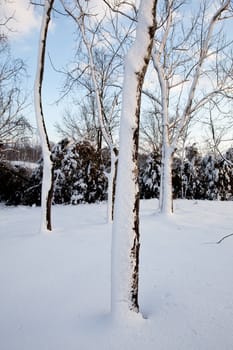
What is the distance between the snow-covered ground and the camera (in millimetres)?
1610

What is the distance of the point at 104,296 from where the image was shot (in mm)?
2189

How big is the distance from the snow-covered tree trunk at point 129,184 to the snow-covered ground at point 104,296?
276mm

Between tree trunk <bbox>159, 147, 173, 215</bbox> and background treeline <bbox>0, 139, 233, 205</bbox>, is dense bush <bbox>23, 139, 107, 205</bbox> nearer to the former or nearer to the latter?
background treeline <bbox>0, 139, 233, 205</bbox>

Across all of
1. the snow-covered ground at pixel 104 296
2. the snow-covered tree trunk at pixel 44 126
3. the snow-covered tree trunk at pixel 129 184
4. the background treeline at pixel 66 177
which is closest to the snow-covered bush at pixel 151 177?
the background treeline at pixel 66 177

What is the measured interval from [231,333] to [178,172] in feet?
44.7

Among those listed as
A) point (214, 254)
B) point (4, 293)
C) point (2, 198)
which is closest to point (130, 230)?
point (4, 293)

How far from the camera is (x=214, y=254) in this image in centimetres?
325

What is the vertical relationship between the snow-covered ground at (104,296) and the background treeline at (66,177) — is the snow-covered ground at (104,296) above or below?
below

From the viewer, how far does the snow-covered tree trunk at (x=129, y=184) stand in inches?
71.7

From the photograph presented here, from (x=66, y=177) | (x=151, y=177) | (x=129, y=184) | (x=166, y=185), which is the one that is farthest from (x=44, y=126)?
(x=151, y=177)

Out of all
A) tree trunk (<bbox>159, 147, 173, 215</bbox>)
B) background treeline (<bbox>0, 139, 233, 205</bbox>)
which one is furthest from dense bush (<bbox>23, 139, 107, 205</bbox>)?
tree trunk (<bbox>159, 147, 173, 215</bbox>)

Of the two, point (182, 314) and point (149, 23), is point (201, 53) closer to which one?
point (149, 23)

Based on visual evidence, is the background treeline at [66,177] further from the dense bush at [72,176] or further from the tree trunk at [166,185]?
the tree trunk at [166,185]

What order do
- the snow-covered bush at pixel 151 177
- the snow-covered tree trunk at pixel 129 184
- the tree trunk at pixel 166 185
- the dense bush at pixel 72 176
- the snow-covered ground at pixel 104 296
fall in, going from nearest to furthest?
the snow-covered ground at pixel 104 296 → the snow-covered tree trunk at pixel 129 184 → the tree trunk at pixel 166 185 → the dense bush at pixel 72 176 → the snow-covered bush at pixel 151 177
